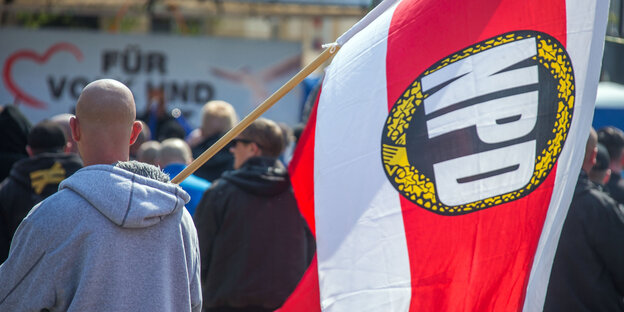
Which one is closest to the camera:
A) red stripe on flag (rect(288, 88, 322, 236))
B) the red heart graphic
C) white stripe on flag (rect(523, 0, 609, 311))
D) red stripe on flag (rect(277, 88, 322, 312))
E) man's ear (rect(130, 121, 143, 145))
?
man's ear (rect(130, 121, 143, 145))

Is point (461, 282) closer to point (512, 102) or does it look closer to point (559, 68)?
point (512, 102)

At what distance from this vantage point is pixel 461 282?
3371 millimetres

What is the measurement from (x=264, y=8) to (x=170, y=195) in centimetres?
1131

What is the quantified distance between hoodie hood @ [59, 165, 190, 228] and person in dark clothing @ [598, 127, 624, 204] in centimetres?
485

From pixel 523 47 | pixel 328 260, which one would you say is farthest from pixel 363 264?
pixel 523 47

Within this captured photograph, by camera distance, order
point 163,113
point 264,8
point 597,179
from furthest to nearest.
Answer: point 264,8 → point 163,113 → point 597,179

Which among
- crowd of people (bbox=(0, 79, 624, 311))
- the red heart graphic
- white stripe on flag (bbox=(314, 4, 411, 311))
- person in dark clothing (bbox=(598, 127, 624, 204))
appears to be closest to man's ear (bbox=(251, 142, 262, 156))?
crowd of people (bbox=(0, 79, 624, 311))

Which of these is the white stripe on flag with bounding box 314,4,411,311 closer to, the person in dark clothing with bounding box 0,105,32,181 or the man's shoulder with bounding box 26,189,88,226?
the man's shoulder with bounding box 26,189,88,226

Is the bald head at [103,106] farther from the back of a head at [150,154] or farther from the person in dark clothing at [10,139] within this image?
the person in dark clothing at [10,139]

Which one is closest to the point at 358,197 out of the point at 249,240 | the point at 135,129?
the point at 135,129

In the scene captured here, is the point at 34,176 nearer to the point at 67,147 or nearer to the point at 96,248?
the point at 67,147

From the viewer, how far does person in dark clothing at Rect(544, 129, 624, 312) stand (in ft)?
14.5

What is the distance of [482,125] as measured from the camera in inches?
134

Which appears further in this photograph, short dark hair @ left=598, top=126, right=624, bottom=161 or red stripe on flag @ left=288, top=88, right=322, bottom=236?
short dark hair @ left=598, top=126, right=624, bottom=161
